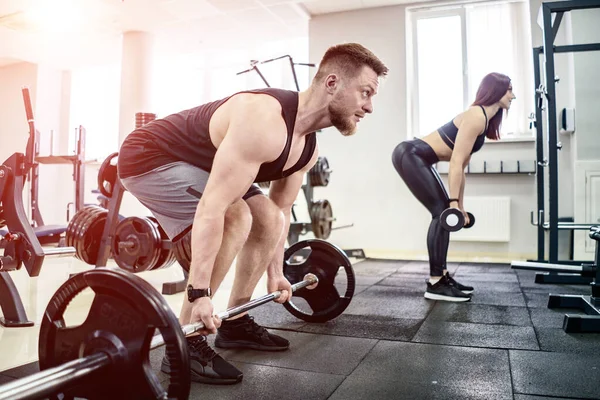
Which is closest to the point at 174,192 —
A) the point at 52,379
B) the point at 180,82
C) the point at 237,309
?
the point at 237,309

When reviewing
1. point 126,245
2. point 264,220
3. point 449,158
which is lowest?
point 126,245

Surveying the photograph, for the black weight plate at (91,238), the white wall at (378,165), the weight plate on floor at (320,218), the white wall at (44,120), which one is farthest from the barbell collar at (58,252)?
the white wall at (44,120)

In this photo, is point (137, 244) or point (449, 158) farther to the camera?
point (449, 158)

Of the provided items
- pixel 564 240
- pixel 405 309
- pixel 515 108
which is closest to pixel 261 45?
pixel 515 108

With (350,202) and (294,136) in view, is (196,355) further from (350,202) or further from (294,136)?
(350,202)

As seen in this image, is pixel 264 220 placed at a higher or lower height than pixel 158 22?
lower

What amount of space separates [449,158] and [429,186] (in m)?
0.23

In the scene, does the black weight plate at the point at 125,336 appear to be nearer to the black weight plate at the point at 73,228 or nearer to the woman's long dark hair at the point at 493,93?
the black weight plate at the point at 73,228

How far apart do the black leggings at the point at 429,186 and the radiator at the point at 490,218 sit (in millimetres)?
2081

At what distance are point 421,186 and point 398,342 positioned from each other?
1044 mm

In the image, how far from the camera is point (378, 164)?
4.81 m

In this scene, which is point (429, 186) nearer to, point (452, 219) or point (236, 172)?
point (452, 219)

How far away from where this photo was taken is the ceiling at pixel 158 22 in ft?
15.5

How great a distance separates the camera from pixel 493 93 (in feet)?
7.59
